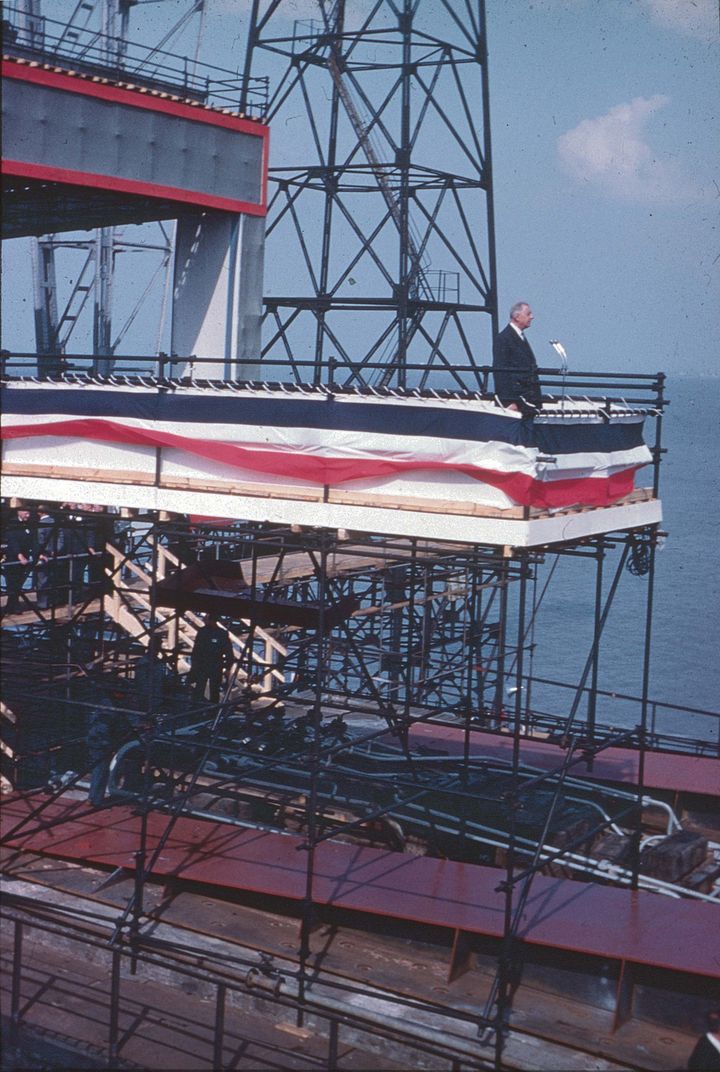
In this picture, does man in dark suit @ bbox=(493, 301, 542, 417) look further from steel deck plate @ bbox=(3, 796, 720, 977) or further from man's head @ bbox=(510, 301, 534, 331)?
steel deck plate @ bbox=(3, 796, 720, 977)

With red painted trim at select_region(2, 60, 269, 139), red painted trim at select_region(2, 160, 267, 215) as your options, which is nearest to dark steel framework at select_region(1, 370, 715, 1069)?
red painted trim at select_region(2, 160, 267, 215)

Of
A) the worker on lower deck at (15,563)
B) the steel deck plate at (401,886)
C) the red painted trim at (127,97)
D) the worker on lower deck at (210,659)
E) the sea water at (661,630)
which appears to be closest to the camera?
the steel deck plate at (401,886)

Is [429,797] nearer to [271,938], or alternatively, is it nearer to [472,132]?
[271,938]

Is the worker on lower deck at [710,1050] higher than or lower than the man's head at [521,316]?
lower

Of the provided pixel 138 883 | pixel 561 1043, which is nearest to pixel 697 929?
pixel 561 1043

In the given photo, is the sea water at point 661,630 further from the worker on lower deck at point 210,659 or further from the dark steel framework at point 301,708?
the worker on lower deck at point 210,659

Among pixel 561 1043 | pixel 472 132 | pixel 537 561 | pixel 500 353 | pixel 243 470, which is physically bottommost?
pixel 561 1043

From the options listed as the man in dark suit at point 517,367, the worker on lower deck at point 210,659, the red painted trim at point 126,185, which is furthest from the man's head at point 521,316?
the red painted trim at point 126,185

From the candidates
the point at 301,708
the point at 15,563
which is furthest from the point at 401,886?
the point at 301,708
